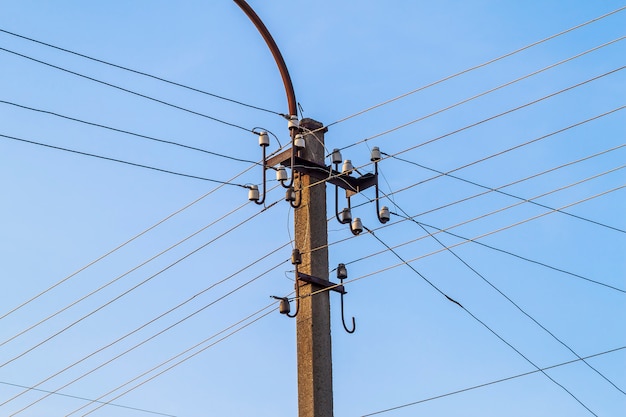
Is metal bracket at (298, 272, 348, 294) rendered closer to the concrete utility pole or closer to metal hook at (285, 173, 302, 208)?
the concrete utility pole

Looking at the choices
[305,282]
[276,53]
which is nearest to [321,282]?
[305,282]

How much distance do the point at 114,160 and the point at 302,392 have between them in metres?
4.76

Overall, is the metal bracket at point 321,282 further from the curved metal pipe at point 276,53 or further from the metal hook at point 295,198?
the curved metal pipe at point 276,53

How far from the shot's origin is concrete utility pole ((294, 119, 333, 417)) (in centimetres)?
1268

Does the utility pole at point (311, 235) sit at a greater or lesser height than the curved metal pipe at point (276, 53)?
lesser

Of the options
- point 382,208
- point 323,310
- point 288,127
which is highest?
point 288,127

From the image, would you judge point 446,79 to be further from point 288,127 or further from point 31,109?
point 31,109

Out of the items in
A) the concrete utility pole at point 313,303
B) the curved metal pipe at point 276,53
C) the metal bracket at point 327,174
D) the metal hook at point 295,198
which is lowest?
the concrete utility pole at point 313,303

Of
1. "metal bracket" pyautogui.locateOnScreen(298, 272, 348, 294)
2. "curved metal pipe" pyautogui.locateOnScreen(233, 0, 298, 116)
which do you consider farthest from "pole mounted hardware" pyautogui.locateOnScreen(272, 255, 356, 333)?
"curved metal pipe" pyautogui.locateOnScreen(233, 0, 298, 116)

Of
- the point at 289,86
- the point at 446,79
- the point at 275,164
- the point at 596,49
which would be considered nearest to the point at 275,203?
the point at 275,164

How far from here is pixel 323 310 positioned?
13234 millimetres

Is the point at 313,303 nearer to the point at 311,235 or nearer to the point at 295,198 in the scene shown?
the point at 311,235

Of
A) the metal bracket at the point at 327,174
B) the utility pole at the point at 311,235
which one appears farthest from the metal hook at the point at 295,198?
the metal bracket at the point at 327,174

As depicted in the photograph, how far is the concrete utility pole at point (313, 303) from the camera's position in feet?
41.6
